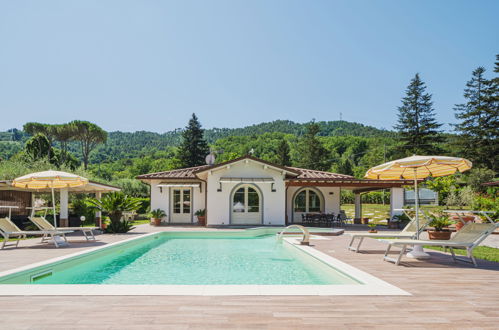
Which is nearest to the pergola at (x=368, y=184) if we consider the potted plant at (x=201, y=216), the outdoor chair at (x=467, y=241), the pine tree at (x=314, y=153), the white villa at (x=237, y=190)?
the white villa at (x=237, y=190)

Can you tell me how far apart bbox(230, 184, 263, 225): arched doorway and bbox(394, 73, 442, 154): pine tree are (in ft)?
103

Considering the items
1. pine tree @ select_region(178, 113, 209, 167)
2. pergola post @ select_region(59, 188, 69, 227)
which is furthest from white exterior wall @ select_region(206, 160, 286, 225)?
pine tree @ select_region(178, 113, 209, 167)

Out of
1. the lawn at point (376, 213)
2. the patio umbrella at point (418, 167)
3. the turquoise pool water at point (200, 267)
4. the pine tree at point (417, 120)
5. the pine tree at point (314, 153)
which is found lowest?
the lawn at point (376, 213)

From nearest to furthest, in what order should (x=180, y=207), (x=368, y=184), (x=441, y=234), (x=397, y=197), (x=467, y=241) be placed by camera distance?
(x=467, y=241) → (x=441, y=234) → (x=368, y=184) → (x=397, y=197) → (x=180, y=207)

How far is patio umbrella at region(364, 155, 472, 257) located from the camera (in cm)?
792

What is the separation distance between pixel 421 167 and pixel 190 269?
5.95m

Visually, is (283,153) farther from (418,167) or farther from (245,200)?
(418,167)

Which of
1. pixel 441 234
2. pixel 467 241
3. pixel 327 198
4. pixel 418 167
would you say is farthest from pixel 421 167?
pixel 327 198

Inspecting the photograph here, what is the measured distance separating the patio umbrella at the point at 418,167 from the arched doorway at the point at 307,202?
1257cm

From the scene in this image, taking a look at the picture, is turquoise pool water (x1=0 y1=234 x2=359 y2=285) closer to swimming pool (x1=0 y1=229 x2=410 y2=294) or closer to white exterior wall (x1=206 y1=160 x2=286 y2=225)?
swimming pool (x1=0 y1=229 x2=410 y2=294)

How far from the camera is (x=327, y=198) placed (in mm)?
22125

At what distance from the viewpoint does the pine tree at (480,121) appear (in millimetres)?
39281

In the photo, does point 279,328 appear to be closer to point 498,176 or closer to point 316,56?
point 316,56

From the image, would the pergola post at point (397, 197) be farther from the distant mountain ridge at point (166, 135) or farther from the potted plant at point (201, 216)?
the distant mountain ridge at point (166, 135)
